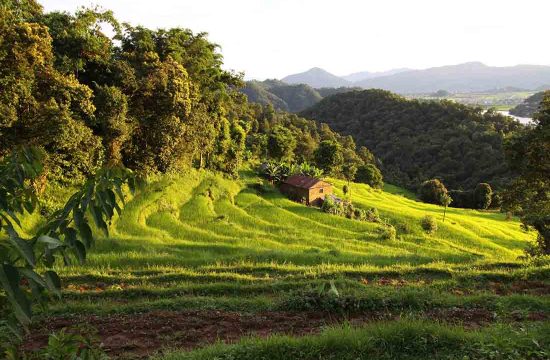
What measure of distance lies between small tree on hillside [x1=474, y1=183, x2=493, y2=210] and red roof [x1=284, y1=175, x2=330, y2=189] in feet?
153

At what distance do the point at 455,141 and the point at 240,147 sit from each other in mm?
84531

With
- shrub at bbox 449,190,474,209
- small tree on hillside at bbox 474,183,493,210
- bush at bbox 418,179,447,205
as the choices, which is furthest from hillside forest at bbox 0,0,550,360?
shrub at bbox 449,190,474,209

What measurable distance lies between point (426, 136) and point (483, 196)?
46.3 metres

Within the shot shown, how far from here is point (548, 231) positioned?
2534cm

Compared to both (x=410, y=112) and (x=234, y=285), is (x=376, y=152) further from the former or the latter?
(x=234, y=285)

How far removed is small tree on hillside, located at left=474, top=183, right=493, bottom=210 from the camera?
3123 inches

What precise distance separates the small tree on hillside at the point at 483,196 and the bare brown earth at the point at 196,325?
76.2 m

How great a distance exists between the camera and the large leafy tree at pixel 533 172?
22.8 m

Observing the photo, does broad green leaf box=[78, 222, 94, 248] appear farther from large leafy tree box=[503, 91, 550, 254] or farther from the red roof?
the red roof

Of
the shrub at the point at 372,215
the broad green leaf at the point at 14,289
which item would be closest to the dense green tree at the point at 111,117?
the broad green leaf at the point at 14,289

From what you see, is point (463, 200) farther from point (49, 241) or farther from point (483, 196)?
point (49, 241)

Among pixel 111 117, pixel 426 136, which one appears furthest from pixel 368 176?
pixel 111 117

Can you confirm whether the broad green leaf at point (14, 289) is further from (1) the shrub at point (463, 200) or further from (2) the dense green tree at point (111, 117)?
(1) the shrub at point (463, 200)

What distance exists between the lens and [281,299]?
39.9ft
